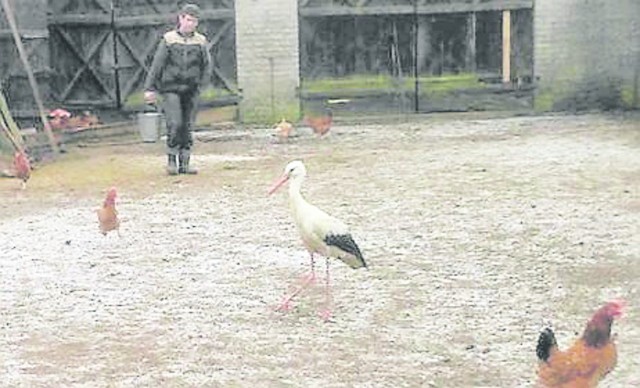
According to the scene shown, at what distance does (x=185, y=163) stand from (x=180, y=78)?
2.63 feet

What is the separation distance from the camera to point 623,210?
848 centimetres

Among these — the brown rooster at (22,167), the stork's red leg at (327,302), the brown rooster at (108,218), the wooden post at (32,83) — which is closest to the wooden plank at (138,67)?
the wooden post at (32,83)

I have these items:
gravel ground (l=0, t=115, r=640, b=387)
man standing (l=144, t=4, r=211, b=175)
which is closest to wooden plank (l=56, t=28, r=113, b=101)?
gravel ground (l=0, t=115, r=640, b=387)

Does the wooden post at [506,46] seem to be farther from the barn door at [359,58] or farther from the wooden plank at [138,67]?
the wooden plank at [138,67]

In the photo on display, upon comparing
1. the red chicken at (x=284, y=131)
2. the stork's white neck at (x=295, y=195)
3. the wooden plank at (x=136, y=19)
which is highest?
the wooden plank at (x=136, y=19)

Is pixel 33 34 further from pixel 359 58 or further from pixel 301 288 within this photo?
pixel 301 288

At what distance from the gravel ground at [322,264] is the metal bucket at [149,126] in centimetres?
182

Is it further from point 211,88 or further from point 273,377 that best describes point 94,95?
point 273,377

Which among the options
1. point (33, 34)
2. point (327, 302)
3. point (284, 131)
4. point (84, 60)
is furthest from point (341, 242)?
point (84, 60)

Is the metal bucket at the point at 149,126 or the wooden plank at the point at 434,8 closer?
the metal bucket at the point at 149,126

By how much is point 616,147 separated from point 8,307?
24.0ft

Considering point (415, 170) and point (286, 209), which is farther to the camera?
point (415, 170)

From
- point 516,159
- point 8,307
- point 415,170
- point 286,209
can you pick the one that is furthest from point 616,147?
point 8,307

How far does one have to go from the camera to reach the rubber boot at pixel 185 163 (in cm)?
1084
